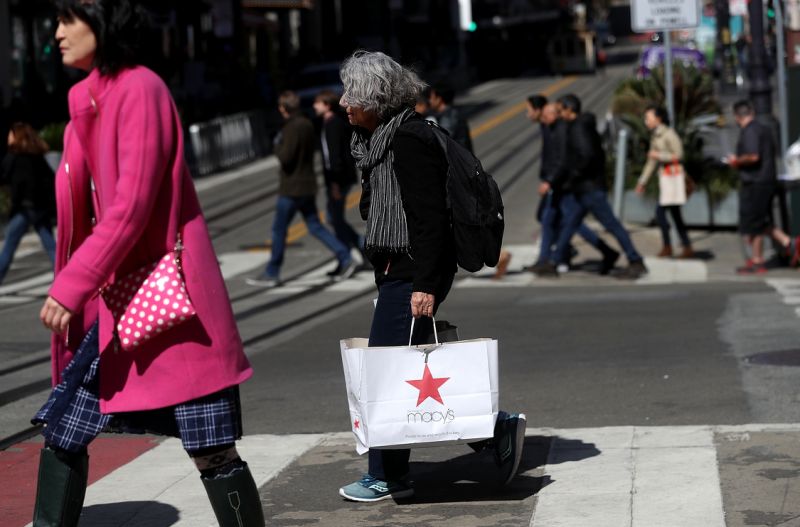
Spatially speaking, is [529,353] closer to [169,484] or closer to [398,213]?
[169,484]

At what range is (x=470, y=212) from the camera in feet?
17.0

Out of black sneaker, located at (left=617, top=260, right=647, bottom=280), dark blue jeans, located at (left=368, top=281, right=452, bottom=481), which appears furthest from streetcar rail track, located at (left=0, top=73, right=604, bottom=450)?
dark blue jeans, located at (left=368, top=281, right=452, bottom=481)

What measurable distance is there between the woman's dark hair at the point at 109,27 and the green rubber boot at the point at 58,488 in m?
1.12

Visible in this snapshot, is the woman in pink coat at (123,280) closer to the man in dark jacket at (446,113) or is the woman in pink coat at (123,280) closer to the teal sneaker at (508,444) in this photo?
the teal sneaker at (508,444)

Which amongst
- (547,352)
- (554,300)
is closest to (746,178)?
(554,300)

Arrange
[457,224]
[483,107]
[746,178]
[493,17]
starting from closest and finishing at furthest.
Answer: [457,224] → [746,178] → [483,107] → [493,17]

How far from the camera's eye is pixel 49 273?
16000mm

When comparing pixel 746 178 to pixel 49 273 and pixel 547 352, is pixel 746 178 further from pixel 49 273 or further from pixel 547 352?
pixel 49 273

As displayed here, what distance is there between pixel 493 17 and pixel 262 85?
51.3 m

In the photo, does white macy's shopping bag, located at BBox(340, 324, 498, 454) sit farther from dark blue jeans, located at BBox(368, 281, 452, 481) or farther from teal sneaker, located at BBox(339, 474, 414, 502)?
teal sneaker, located at BBox(339, 474, 414, 502)

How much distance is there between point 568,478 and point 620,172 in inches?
464

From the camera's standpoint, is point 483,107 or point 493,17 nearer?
point 483,107

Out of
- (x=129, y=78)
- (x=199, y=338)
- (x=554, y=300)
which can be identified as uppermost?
(x=129, y=78)

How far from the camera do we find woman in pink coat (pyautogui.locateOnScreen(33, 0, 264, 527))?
13.0 feet
